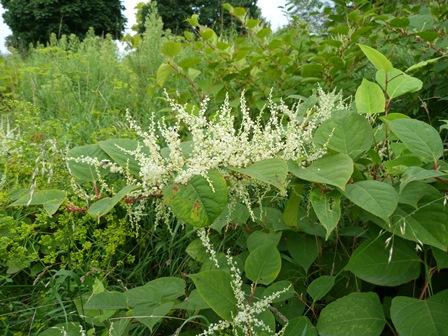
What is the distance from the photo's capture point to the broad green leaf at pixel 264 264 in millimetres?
1062

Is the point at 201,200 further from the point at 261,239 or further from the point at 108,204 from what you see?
the point at 261,239

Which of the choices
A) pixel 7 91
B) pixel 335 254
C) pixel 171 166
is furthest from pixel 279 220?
pixel 7 91

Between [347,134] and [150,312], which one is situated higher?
[347,134]

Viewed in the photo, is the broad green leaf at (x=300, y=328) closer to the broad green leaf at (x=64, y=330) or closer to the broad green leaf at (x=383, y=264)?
the broad green leaf at (x=383, y=264)

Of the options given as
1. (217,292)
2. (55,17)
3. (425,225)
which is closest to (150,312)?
(217,292)

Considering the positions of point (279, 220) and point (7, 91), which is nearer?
point (279, 220)

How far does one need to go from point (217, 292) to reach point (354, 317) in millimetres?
302

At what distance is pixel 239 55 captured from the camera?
2219mm

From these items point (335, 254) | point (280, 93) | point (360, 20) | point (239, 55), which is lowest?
point (335, 254)

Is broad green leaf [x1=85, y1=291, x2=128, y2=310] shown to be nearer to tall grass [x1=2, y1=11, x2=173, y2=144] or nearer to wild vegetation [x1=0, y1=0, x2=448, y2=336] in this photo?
wild vegetation [x1=0, y1=0, x2=448, y2=336]

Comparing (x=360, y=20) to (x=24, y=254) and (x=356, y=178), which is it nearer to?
(x=356, y=178)

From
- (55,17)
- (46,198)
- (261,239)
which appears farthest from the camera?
(55,17)

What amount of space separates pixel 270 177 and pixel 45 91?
372 cm

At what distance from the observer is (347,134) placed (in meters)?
1.04
